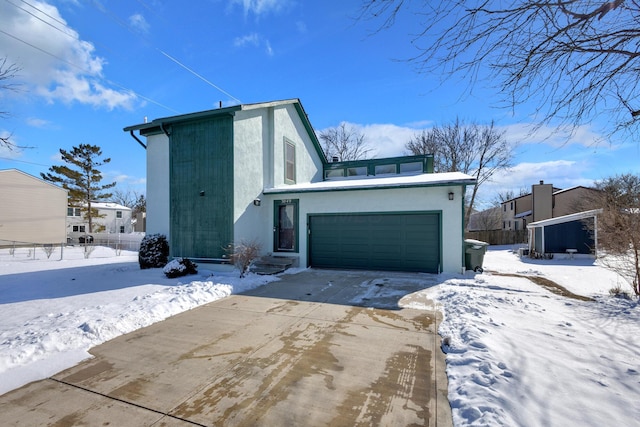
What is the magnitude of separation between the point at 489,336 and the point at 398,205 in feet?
19.6

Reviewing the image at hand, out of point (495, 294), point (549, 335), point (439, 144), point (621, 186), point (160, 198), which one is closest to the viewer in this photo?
point (549, 335)

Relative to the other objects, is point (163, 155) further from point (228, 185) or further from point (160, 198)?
point (228, 185)

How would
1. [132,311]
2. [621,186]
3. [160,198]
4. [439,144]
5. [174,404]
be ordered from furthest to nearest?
[439,144] → [621,186] → [160,198] → [132,311] → [174,404]

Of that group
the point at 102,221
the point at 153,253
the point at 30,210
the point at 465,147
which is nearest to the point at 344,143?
the point at 465,147

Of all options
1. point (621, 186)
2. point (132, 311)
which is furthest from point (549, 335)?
point (621, 186)

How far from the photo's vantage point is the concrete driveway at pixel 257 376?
2498 millimetres

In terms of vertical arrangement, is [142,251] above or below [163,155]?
below

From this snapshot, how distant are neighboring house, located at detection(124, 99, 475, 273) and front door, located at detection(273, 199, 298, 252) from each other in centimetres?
4

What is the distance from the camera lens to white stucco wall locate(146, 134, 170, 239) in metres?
11.5

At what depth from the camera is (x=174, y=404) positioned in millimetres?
2658

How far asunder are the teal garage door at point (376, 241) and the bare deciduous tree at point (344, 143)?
745 inches

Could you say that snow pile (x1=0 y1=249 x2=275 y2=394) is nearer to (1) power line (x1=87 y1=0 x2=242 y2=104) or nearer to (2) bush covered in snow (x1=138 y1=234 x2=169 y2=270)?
(2) bush covered in snow (x1=138 y1=234 x2=169 y2=270)

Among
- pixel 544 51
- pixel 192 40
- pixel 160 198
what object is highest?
pixel 192 40

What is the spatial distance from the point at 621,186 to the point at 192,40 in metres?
33.5
